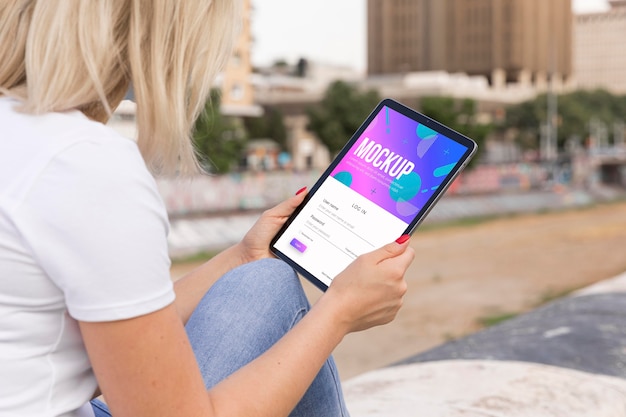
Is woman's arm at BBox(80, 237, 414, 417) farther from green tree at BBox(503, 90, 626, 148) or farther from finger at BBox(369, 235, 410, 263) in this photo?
green tree at BBox(503, 90, 626, 148)

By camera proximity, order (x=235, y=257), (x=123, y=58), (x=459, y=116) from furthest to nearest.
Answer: (x=459, y=116)
(x=235, y=257)
(x=123, y=58)

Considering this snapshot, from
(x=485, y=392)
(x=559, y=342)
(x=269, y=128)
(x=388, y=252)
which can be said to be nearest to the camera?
(x=388, y=252)

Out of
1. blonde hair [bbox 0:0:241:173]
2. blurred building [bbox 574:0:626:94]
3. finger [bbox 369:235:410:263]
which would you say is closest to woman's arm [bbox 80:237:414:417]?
finger [bbox 369:235:410:263]

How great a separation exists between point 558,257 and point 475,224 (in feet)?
28.6

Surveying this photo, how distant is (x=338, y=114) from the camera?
38531 millimetres

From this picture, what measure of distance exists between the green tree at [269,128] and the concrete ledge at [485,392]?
152 ft

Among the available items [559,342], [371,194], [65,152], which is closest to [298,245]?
[371,194]

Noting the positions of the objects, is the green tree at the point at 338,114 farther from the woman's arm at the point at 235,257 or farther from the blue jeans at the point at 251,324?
the blue jeans at the point at 251,324

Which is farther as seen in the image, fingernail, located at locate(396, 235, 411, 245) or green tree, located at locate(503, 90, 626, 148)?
green tree, located at locate(503, 90, 626, 148)

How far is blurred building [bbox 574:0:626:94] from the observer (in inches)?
5295

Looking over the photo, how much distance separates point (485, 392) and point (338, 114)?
36248 mm

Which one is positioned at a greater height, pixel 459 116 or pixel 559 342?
pixel 559 342

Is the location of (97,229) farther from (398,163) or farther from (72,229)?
(398,163)

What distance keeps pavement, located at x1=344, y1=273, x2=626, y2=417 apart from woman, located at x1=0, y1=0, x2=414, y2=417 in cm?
118
